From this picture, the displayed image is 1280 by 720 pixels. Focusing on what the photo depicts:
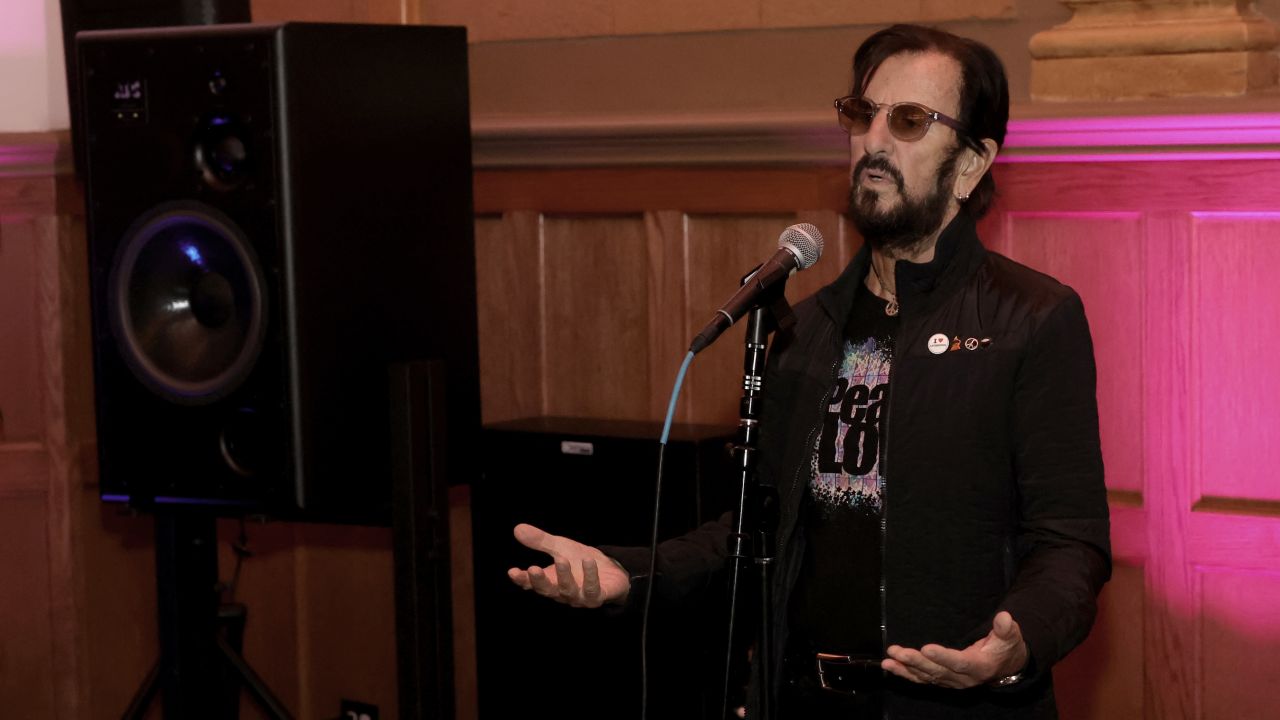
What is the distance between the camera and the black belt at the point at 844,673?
6.66ft

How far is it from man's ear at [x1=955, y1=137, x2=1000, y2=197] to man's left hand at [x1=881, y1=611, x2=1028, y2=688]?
608 mm

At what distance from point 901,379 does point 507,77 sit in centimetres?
186

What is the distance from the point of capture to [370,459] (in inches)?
101

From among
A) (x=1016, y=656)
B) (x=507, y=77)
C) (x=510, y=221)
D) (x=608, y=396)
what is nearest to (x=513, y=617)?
(x=608, y=396)

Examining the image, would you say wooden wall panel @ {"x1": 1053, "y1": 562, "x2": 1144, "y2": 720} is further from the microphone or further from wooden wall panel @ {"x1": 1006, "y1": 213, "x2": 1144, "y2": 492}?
the microphone

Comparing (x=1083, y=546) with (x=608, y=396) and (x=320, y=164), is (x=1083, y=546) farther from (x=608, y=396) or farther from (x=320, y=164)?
(x=608, y=396)

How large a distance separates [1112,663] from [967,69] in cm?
131

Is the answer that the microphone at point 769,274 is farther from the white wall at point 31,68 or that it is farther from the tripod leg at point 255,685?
the white wall at point 31,68

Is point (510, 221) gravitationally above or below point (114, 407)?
above

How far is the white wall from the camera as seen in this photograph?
369 cm

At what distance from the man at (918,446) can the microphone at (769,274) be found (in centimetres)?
12

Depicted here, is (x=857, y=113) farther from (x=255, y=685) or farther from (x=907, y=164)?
(x=255, y=685)

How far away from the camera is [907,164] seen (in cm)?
208

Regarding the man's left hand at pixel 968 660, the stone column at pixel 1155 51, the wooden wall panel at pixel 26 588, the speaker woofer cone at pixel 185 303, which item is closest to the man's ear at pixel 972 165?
the man's left hand at pixel 968 660
